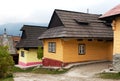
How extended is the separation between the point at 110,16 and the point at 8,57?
8571 millimetres

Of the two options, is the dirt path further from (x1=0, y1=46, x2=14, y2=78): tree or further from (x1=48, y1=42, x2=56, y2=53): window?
(x1=48, y1=42, x2=56, y2=53): window

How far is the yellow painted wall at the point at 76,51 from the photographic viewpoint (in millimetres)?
21859

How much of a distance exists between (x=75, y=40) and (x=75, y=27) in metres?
1.32

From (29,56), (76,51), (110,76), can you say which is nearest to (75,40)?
(76,51)

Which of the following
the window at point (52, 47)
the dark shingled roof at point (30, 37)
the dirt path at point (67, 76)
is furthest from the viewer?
the dark shingled roof at point (30, 37)

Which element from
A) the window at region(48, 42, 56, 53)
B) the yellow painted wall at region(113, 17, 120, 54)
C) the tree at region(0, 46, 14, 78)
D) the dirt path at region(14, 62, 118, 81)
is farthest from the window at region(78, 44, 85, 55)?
the tree at region(0, 46, 14, 78)

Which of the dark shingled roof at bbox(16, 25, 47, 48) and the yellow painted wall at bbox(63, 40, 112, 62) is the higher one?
the dark shingled roof at bbox(16, 25, 47, 48)

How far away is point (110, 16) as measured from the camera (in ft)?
53.2

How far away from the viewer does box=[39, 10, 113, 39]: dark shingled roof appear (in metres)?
21.8

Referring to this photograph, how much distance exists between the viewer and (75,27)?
2262cm

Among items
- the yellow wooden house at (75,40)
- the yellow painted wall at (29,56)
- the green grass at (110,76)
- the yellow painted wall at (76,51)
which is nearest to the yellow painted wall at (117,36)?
the green grass at (110,76)

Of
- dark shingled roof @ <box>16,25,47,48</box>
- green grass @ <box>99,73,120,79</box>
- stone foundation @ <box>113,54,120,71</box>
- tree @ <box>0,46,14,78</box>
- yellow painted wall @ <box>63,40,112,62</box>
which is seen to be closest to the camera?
green grass @ <box>99,73,120,79</box>

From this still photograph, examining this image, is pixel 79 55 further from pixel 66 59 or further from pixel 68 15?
pixel 68 15

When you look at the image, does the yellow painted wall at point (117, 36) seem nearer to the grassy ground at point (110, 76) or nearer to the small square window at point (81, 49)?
the grassy ground at point (110, 76)
